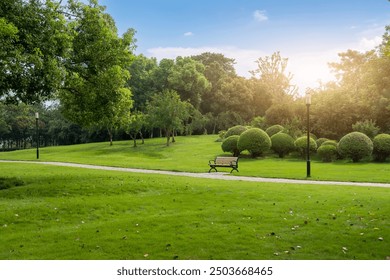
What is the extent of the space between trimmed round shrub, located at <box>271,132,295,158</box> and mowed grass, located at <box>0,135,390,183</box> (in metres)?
0.63

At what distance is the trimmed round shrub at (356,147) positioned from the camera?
29719 millimetres

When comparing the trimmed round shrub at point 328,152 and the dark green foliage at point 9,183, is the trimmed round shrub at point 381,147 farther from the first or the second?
the dark green foliage at point 9,183

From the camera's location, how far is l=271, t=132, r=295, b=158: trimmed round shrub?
3519 cm

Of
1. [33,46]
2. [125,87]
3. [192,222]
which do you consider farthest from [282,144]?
[192,222]

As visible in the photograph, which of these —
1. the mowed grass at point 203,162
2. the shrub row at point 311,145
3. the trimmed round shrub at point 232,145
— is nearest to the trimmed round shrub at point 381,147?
the shrub row at point 311,145

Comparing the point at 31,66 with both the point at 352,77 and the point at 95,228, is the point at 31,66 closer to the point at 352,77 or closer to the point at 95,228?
the point at 95,228

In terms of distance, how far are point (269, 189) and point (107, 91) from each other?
771cm

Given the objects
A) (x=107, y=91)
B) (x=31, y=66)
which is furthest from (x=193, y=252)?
(x=107, y=91)

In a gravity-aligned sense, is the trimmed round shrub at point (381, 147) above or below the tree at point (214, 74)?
below

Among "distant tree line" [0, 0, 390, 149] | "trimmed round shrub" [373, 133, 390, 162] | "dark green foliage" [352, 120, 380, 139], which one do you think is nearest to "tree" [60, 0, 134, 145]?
"distant tree line" [0, 0, 390, 149]

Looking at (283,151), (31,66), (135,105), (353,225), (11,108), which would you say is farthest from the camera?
(11,108)

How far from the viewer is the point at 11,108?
74.6 m

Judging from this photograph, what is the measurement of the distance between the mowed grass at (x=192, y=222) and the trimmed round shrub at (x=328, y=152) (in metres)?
15.6

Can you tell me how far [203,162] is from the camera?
32656 mm
